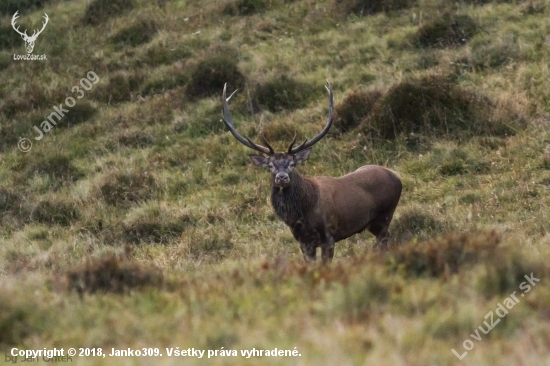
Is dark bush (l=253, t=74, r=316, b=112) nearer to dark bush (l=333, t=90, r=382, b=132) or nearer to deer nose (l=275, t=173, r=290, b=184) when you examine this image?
dark bush (l=333, t=90, r=382, b=132)

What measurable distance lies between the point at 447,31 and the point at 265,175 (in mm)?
4962

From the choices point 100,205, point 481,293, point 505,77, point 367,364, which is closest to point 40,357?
point 367,364

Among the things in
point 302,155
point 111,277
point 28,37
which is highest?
point 111,277

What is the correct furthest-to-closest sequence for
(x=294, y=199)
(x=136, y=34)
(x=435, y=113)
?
1. (x=136, y=34)
2. (x=435, y=113)
3. (x=294, y=199)

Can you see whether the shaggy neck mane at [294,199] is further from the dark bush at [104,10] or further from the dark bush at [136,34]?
the dark bush at [104,10]

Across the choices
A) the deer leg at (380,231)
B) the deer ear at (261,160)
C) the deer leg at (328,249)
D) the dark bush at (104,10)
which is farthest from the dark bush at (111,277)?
the dark bush at (104,10)

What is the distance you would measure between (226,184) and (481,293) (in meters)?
6.43

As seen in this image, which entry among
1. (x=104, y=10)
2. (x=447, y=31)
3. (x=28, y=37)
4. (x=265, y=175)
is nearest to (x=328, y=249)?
(x=265, y=175)

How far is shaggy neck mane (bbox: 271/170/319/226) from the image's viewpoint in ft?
26.1

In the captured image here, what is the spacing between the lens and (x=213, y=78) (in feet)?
46.6

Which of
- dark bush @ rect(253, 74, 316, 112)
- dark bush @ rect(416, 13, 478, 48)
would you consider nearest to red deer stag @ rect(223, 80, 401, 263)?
dark bush @ rect(253, 74, 316, 112)

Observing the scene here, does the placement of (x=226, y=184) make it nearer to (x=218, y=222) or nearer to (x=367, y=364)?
(x=218, y=222)

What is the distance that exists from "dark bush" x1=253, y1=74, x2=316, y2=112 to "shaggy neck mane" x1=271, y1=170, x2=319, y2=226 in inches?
201

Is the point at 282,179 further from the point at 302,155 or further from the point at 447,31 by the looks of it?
the point at 447,31
